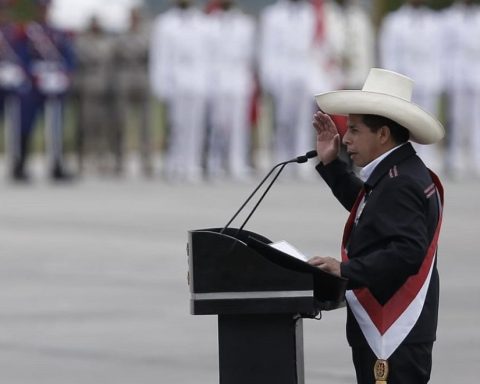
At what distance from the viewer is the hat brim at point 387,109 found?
575cm

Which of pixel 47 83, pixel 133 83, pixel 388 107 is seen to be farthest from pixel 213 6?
pixel 388 107

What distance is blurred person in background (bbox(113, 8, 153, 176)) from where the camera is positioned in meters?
24.9

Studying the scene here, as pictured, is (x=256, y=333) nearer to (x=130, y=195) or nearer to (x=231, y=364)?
(x=231, y=364)

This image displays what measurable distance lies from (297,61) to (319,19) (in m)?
0.69

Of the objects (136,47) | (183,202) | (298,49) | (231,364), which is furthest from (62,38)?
(231,364)

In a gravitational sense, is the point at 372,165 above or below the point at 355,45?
below

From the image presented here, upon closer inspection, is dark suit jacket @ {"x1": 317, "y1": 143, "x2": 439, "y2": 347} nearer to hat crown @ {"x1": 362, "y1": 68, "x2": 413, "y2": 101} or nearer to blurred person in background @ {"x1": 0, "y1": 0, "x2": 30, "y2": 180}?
hat crown @ {"x1": 362, "y1": 68, "x2": 413, "y2": 101}

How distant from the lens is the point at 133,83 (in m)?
25.1

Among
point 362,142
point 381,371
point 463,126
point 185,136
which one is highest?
point 463,126

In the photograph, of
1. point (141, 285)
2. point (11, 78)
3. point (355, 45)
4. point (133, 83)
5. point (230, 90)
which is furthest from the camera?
point (133, 83)

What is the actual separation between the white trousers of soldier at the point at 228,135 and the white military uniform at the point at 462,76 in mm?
2712

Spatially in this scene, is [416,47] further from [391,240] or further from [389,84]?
[391,240]

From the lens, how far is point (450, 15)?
81.3 feet

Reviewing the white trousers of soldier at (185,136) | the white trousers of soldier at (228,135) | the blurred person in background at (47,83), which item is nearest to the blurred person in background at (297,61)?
the white trousers of soldier at (228,135)
